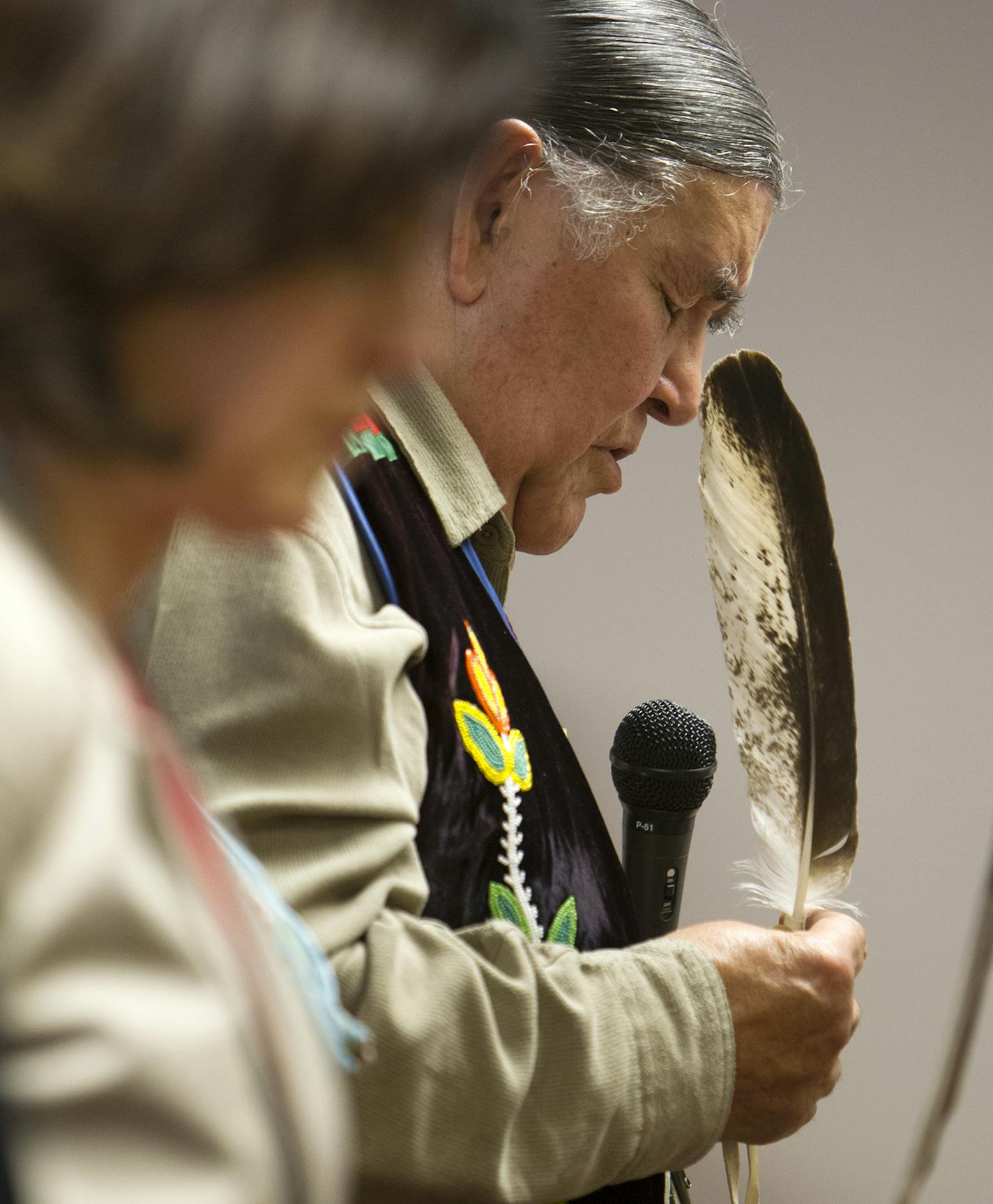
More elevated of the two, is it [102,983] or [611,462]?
[102,983]

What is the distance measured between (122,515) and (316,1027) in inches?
5.5

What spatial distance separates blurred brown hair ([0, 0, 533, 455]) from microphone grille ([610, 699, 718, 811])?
2.59 feet

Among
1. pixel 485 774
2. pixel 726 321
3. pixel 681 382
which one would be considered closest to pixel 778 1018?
pixel 485 774

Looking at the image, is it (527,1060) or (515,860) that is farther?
(515,860)

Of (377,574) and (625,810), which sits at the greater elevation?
(377,574)

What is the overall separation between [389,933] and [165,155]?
1.44ft

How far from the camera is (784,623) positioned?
97 centimetres

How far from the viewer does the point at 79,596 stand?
278 mm

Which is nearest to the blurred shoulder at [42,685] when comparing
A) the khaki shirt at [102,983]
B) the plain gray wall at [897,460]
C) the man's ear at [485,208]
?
the khaki shirt at [102,983]

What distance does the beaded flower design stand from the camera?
0.73 m

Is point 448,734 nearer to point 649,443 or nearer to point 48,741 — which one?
point 48,741

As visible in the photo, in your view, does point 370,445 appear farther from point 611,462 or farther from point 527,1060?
point 527,1060

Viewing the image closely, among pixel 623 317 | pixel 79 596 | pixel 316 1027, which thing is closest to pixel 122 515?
pixel 79 596

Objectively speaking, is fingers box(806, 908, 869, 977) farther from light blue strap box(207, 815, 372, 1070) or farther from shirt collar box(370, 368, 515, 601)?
light blue strap box(207, 815, 372, 1070)
